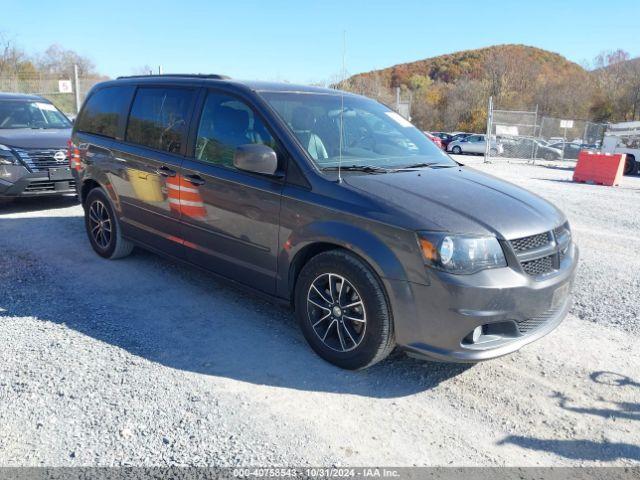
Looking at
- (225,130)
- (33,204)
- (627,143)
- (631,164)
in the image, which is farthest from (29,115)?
(627,143)

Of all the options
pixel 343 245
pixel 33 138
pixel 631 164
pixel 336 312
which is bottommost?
pixel 336 312

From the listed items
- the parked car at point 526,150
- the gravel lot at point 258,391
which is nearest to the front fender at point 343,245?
the gravel lot at point 258,391

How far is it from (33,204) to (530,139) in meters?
23.6

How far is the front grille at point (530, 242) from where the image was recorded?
3.25 metres

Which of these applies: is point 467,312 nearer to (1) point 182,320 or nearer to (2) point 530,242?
(2) point 530,242

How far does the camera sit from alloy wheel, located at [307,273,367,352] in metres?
3.43

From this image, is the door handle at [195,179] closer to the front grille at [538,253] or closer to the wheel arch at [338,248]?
the wheel arch at [338,248]

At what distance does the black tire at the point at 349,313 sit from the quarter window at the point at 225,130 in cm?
108

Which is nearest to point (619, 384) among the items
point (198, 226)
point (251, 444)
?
point (251, 444)

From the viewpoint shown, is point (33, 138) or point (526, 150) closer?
point (33, 138)

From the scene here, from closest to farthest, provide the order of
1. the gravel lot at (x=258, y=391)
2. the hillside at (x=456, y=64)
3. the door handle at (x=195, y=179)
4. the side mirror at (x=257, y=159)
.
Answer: the gravel lot at (x=258, y=391), the side mirror at (x=257, y=159), the door handle at (x=195, y=179), the hillside at (x=456, y=64)

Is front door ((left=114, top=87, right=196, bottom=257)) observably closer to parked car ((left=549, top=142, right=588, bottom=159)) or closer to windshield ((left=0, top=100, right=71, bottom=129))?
windshield ((left=0, top=100, right=71, bottom=129))

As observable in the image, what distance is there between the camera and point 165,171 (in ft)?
15.4

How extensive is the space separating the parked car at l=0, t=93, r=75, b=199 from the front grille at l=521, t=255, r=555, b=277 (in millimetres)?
7381
